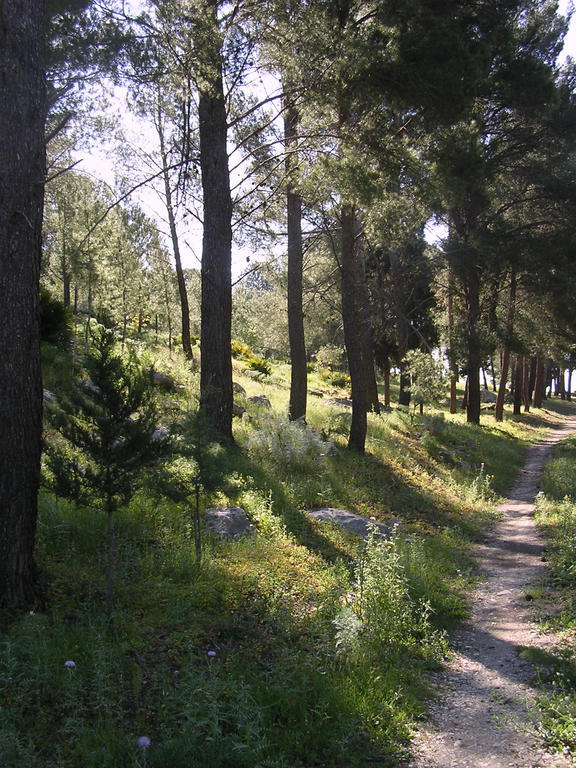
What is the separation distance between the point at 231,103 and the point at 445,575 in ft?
29.4

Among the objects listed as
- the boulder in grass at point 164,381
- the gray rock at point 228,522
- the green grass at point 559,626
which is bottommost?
the green grass at point 559,626

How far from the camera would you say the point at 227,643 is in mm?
4906

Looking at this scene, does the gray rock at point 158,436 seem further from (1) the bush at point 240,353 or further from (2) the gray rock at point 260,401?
(1) the bush at point 240,353

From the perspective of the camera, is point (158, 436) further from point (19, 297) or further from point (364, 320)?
point (364, 320)

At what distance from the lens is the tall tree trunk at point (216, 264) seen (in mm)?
10281

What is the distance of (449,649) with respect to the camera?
18.0ft

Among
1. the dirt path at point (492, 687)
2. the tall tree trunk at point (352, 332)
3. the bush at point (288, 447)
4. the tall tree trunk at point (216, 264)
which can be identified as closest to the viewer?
the dirt path at point (492, 687)

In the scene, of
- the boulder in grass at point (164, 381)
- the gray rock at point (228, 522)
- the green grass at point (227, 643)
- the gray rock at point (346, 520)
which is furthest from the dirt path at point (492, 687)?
the boulder in grass at point (164, 381)

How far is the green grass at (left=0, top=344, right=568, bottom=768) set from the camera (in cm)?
366

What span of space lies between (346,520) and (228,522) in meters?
2.12

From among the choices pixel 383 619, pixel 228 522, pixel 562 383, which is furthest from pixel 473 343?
pixel 562 383

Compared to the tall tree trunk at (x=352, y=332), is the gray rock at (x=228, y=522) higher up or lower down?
lower down

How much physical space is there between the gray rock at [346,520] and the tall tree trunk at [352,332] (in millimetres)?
4138

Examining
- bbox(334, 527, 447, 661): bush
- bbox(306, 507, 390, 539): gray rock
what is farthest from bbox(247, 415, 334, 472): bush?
bbox(334, 527, 447, 661): bush
